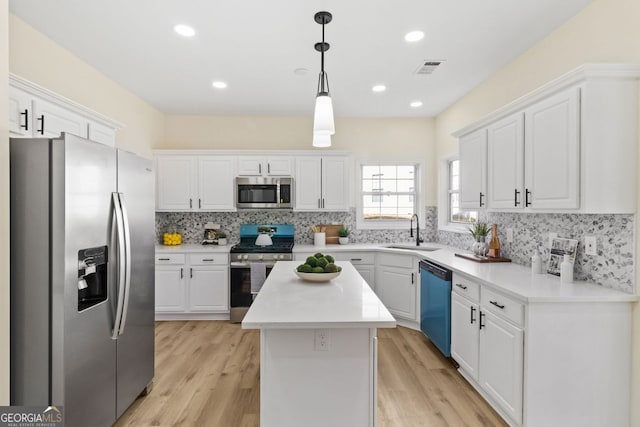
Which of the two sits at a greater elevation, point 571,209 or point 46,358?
point 571,209

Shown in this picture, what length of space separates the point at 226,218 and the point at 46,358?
3.26m

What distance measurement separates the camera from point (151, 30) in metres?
2.60

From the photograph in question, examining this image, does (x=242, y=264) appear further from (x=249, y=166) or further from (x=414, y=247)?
(x=414, y=247)

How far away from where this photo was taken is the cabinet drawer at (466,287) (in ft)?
8.68

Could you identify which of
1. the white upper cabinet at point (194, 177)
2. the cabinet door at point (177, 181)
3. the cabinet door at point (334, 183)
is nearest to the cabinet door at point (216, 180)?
the white upper cabinet at point (194, 177)

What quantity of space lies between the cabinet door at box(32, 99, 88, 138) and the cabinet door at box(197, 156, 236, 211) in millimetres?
1993

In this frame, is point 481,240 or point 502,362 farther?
point 481,240

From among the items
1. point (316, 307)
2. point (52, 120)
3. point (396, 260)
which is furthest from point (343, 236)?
point (52, 120)

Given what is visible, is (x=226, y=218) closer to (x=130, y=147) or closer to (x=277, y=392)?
(x=130, y=147)

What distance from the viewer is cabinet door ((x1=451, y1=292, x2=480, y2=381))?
8.70 feet

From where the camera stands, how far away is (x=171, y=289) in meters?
4.28

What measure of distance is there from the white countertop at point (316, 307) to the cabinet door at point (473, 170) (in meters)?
1.55

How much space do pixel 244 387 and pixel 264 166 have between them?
108 inches

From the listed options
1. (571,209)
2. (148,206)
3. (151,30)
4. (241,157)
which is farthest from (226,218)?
(571,209)
